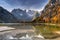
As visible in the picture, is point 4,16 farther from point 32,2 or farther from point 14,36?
point 32,2

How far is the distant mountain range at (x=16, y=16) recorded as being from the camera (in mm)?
4180

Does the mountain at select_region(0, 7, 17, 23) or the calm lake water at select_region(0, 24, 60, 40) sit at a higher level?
the mountain at select_region(0, 7, 17, 23)

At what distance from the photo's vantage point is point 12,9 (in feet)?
13.9

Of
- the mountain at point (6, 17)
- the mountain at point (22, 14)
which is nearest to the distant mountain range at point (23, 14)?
the mountain at point (22, 14)

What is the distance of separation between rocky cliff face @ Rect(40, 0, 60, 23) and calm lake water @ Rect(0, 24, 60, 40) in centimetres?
21

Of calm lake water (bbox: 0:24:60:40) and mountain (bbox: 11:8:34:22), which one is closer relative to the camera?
calm lake water (bbox: 0:24:60:40)

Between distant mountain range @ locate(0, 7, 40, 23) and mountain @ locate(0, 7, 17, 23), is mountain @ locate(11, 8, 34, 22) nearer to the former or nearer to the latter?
distant mountain range @ locate(0, 7, 40, 23)

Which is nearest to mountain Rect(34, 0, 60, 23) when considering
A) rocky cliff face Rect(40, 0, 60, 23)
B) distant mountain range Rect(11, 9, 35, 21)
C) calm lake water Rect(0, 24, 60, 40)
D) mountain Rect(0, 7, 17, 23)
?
rocky cliff face Rect(40, 0, 60, 23)

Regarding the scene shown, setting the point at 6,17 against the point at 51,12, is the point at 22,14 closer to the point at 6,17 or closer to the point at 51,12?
the point at 6,17

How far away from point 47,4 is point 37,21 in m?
0.59

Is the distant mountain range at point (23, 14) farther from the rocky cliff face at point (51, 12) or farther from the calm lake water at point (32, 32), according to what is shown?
the rocky cliff face at point (51, 12)

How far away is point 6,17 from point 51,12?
4.43 ft

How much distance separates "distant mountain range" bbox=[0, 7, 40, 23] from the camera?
4.18 metres

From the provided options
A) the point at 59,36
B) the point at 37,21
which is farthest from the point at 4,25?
the point at 59,36
